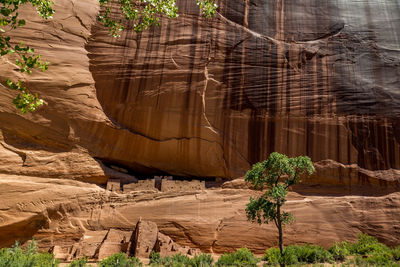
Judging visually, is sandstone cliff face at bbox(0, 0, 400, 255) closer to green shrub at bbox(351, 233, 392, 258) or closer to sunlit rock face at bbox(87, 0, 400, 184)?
sunlit rock face at bbox(87, 0, 400, 184)

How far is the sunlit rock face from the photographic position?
42.6 feet

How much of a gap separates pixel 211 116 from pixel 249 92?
74.2 inches

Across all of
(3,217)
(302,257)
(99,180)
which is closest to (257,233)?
(302,257)

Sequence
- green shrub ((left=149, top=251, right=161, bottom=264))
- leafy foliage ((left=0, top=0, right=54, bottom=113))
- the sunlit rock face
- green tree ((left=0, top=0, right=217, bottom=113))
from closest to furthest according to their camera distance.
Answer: leafy foliage ((left=0, top=0, right=54, bottom=113)) < green tree ((left=0, top=0, right=217, bottom=113)) < green shrub ((left=149, top=251, right=161, bottom=264)) < the sunlit rock face

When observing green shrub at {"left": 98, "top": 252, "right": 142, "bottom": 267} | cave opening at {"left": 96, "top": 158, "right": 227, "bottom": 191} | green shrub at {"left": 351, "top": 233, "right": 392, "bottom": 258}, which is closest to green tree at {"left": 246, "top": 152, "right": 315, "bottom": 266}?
green shrub at {"left": 351, "top": 233, "right": 392, "bottom": 258}

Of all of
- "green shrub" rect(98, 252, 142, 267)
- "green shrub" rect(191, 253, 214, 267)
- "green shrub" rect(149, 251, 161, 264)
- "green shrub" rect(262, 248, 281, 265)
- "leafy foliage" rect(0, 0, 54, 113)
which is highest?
"leafy foliage" rect(0, 0, 54, 113)

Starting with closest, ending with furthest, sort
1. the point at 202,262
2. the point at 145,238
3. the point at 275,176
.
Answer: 1. the point at 202,262
2. the point at 275,176
3. the point at 145,238

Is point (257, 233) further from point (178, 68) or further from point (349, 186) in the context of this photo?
point (178, 68)

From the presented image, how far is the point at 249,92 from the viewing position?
44.2ft

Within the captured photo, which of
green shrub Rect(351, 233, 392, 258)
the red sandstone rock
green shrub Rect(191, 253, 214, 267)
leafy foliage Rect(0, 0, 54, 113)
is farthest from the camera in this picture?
the red sandstone rock

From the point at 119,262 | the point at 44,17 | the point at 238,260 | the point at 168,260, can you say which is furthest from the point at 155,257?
the point at 44,17

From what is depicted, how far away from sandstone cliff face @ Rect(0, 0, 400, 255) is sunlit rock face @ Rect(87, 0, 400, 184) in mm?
51

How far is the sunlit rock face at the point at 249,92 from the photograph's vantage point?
13.0 m

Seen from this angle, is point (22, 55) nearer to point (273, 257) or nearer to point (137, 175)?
point (273, 257)
